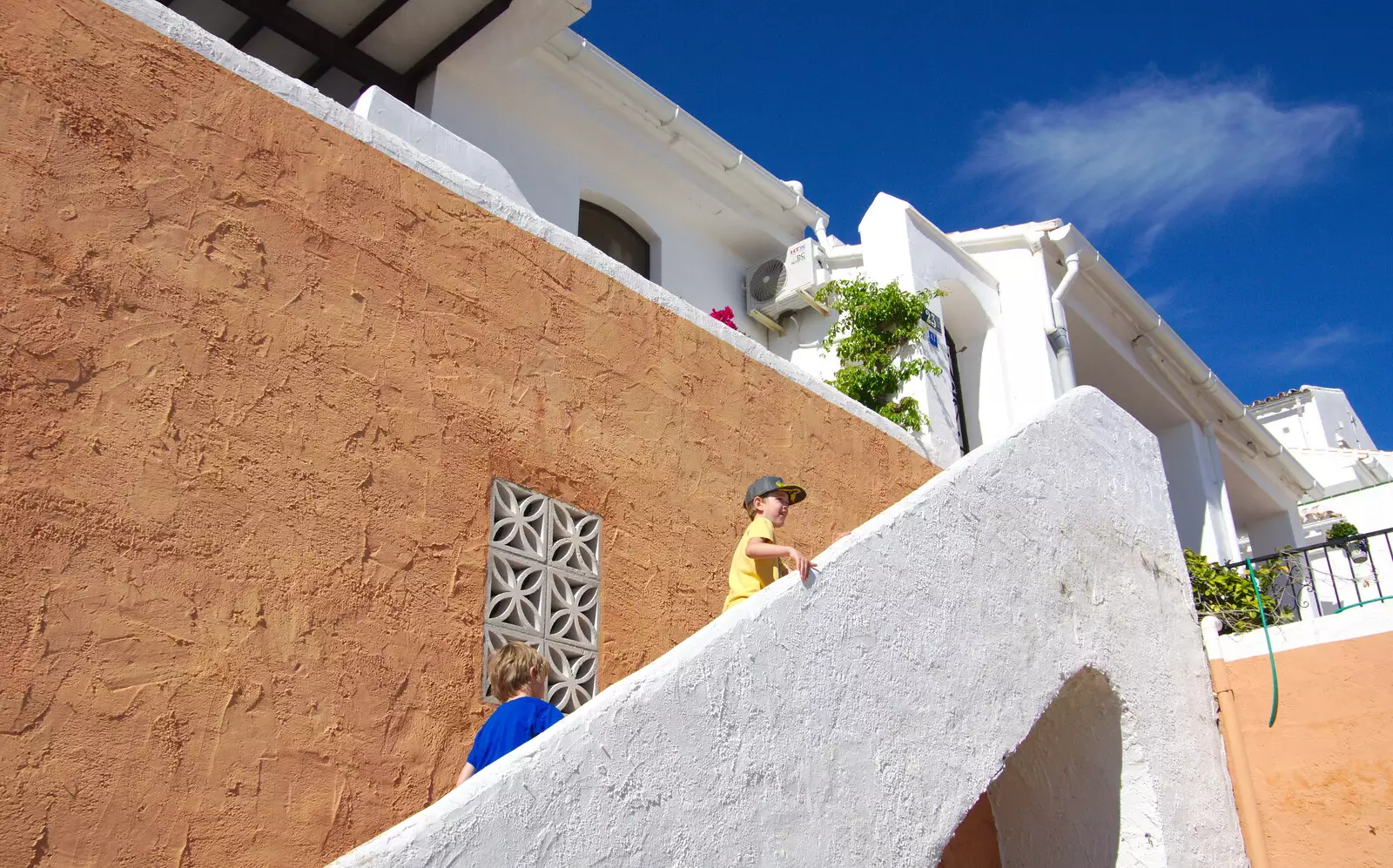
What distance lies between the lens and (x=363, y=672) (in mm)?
4039

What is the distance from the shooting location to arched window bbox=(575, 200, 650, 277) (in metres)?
9.56

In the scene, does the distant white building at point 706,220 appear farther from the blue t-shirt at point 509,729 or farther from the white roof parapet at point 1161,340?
the blue t-shirt at point 509,729

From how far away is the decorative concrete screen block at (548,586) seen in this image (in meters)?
4.66

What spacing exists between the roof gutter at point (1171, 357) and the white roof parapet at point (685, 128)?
2521mm

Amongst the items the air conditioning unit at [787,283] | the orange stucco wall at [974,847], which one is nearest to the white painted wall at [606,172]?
the air conditioning unit at [787,283]

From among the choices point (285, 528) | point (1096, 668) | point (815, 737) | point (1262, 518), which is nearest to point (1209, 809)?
point (1096, 668)

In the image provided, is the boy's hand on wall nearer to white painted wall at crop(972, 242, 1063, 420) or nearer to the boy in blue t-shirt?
the boy in blue t-shirt

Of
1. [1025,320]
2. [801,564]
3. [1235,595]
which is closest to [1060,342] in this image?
[1025,320]

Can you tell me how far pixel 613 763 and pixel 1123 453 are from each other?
3.91m

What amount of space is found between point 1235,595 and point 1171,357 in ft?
20.5

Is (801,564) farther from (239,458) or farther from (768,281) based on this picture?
(768,281)

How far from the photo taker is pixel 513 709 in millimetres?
3625

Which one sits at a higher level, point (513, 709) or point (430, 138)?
point (430, 138)

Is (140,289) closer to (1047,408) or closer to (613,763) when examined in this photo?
(613,763)
